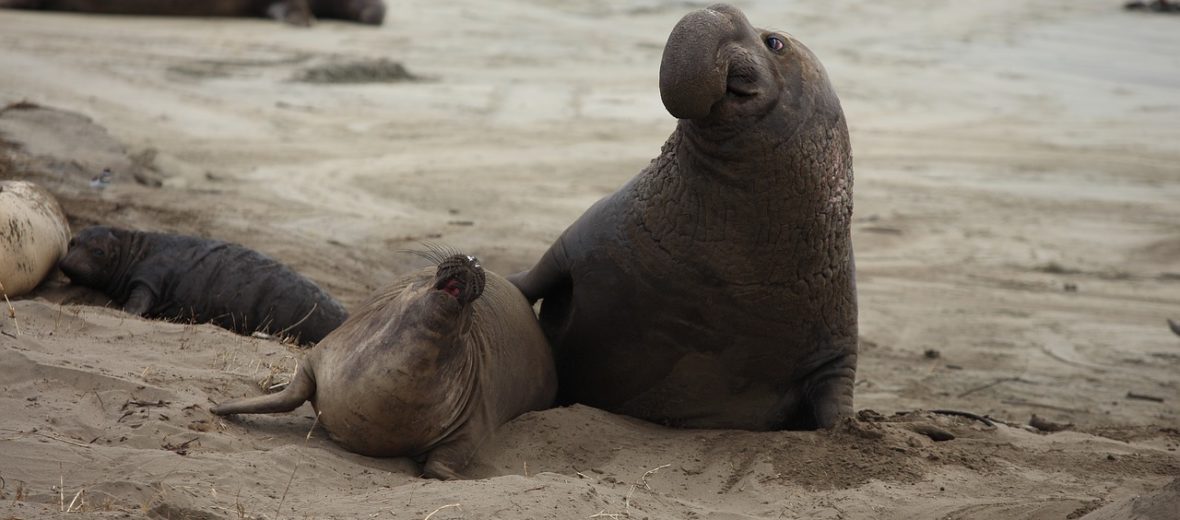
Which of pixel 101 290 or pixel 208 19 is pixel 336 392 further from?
pixel 208 19

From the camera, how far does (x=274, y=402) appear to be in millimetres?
4289

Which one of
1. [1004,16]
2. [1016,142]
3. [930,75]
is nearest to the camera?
[1016,142]

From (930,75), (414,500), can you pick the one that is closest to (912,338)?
(414,500)

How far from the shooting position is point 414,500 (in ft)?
11.7

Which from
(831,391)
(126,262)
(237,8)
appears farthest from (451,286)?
(237,8)

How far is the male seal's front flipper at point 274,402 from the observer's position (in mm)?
4270

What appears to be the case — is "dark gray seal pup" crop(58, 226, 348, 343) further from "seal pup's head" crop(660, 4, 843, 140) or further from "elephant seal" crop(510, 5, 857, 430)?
"seal pup's head" crop(660, 4, 843, 140)

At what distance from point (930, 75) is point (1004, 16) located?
18.8 ft

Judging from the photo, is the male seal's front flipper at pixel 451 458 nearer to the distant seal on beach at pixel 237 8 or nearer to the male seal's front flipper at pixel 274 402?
the male seal's front flipper at pixel 274 402

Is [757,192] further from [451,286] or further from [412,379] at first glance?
[412,379]

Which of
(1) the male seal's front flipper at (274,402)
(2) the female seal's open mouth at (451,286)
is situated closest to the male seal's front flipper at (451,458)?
(1) the male seal's front flipper at (274,402)

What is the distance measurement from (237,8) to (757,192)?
539 inches

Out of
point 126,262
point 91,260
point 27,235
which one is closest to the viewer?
point 27,235

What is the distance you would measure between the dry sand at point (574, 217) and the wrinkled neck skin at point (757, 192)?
2.11 ft
